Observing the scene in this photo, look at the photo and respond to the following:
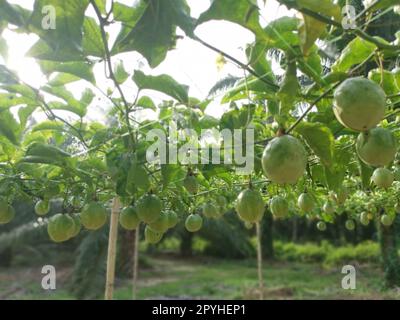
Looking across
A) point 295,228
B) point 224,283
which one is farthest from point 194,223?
point 295,228

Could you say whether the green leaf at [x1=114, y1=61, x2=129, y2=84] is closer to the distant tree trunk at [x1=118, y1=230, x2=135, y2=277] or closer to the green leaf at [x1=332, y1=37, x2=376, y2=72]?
the green leaf at [x1=332, y1=37, x2=376, y2=72]

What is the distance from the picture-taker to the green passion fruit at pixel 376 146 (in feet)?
3.11

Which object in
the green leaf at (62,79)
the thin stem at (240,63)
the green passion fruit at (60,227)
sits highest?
the green leaf at (62,79)

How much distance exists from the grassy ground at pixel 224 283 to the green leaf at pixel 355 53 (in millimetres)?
8413

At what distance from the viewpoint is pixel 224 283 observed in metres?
10.9

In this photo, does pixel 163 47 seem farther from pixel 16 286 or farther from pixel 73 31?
pixel 16 286

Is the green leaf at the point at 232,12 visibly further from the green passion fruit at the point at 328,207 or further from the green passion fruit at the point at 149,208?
the green passion fruit at the point at 328,207

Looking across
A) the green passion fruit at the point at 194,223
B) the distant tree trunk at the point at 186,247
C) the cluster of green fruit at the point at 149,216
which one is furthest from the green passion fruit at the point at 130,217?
the distant tree trunk at the point at 186,247

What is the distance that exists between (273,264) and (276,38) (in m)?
14.7

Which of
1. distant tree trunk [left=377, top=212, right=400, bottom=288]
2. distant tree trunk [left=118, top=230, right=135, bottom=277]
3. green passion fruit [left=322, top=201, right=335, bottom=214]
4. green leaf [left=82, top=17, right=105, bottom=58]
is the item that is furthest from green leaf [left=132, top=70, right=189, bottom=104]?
distant tree trunk [left=118, top=230, right=135, bottom=277]

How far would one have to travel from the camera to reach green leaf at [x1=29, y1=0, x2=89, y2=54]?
2.79 ft

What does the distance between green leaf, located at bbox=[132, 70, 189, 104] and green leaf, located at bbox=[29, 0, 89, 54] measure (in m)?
0.22

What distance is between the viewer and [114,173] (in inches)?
52.7
